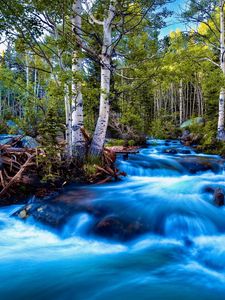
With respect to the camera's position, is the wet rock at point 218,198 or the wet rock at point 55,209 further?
the wet rock at point 218,198

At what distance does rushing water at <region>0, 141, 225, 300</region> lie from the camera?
3.36m

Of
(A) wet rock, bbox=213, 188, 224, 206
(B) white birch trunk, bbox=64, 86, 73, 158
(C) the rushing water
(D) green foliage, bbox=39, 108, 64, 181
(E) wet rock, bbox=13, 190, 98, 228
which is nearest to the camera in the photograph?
(C) the rushing water

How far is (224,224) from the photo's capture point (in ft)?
17.0

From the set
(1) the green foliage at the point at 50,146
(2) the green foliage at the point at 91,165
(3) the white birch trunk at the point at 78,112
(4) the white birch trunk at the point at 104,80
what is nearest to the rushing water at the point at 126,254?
(1) the green foliage at the point at 50,146

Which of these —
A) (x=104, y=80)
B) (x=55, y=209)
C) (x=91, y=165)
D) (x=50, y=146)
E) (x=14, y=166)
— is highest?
(x=104, y=80)

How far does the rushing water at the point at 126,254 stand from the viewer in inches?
132

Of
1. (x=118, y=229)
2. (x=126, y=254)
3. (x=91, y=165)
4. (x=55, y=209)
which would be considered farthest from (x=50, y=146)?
(x=126, y=254)

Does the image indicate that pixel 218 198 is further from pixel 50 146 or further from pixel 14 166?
pixel 14 166

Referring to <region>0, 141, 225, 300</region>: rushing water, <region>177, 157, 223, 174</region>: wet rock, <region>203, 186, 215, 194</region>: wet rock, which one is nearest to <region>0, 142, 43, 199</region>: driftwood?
<region>0, 141, 225, 300</region>: rushing water

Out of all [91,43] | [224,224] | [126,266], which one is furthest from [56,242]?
[91,43]

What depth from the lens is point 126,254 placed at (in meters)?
4.27

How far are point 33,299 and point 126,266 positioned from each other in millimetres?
1390

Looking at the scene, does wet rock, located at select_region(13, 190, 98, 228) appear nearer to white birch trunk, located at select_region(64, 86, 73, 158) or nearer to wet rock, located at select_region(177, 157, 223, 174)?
white birch trunk, located at select_region(64, 86, 73, 158)

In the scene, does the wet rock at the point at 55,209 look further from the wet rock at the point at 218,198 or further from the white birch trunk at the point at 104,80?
the wet rock at the point at 218,198
